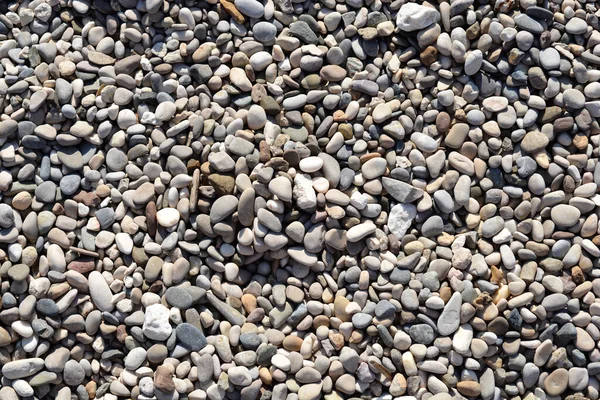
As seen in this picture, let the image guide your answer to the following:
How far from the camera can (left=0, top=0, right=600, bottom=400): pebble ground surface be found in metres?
1.86

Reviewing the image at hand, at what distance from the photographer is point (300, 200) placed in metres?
1.89

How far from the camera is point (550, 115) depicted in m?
2.01

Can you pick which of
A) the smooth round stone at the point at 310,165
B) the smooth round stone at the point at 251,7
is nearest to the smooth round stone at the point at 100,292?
the smooth round stone at the point at 310,165

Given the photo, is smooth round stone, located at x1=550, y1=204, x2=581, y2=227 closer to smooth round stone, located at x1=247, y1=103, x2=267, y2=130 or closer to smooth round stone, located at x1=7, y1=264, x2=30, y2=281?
smooth round stone, located at x1=247, y1=103, x2=267, y2=130

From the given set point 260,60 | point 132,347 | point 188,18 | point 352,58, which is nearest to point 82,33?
point 188,18

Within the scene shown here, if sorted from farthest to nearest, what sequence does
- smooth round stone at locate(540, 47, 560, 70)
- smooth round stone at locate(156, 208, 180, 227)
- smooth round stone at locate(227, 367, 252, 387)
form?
smooth round stone at locate(540, 47, 560, 70) < smooth round stone at locate(156, 208, 180, 227) < smooth round stone at locate(227, 367, 252, 387)

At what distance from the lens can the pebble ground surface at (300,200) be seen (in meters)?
1.86

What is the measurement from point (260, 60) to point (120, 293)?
80 cm

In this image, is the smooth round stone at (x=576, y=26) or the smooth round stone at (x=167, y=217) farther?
the smooth round stone at (x=576, y=26)

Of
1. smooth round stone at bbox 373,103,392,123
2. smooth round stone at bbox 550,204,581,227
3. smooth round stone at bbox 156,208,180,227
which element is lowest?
smooth round stone at bbox 156,208,180,227

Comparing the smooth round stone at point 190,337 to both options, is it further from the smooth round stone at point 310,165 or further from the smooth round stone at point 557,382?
the smooth round stone at point 557,382

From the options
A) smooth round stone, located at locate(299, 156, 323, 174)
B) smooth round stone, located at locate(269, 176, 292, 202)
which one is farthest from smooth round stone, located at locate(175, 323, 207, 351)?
smooth round stone, located at locate(299, 156, 323, 174)

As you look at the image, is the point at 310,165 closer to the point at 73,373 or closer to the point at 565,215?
the point at 565,215

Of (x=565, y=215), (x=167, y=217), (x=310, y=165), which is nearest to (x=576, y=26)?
(x=565, y=215)
